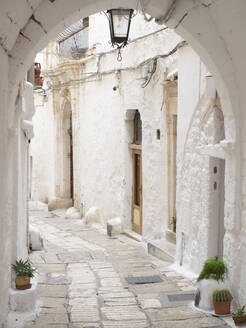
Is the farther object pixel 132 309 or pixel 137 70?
pixel 137 70

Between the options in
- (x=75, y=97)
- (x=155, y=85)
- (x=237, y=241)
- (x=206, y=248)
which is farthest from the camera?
(x=75, y=97)

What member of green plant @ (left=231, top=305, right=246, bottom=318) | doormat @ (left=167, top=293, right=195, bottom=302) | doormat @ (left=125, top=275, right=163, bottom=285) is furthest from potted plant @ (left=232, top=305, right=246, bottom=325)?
doormat @ (left=125, top=275, right=163, bottom=285)

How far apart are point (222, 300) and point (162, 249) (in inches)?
136

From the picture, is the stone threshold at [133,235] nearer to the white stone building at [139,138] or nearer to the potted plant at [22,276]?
the white stone building at [139,138]

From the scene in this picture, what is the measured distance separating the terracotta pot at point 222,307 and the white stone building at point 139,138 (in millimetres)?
1513

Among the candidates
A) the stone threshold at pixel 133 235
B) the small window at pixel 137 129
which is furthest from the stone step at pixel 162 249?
the small window at pixel 137 129

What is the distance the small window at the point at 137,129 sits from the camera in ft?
37.5

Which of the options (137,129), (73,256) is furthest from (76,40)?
(73,256)

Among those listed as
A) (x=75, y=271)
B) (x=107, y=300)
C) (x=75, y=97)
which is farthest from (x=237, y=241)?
(x=75, y=97)

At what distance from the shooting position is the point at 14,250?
6.51 m

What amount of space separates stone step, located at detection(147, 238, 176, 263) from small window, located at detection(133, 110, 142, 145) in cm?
256

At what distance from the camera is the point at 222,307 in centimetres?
578

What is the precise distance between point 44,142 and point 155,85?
7.98 m

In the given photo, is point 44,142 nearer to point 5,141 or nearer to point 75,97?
point 75,97
